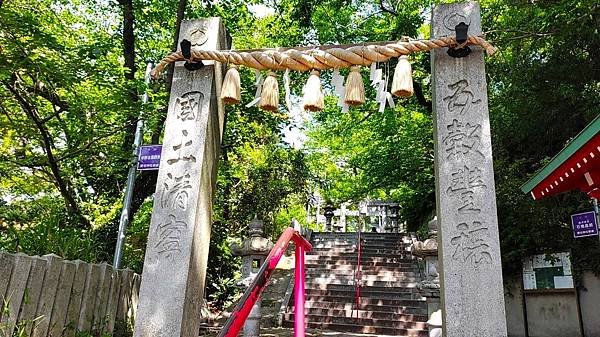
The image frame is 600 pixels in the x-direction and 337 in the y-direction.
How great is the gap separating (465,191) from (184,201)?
2.09 m

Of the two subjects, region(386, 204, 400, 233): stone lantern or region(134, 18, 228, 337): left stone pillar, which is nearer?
region(134, 18, 228, 337): left stone pillar

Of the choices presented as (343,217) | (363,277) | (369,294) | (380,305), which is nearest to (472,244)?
(380,305)

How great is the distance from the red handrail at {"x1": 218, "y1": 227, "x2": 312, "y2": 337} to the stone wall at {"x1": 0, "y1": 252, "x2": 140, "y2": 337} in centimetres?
260

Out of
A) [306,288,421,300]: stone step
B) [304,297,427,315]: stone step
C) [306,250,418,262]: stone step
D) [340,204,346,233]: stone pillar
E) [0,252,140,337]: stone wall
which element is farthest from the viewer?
[340,204,346,233]: stone pillar

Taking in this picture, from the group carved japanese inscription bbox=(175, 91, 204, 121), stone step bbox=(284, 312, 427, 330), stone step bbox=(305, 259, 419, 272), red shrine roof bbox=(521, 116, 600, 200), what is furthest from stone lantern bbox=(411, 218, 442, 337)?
stone step bbox=(305, 259, 419, 272)

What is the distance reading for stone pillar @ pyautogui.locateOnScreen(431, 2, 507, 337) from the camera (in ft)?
9.23

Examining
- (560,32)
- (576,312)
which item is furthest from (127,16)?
(576,312)

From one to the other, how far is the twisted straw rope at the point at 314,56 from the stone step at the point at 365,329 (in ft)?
21.9

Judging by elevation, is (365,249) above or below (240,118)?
below

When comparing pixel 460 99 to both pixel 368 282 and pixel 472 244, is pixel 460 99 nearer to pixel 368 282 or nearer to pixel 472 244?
pixel 472 244

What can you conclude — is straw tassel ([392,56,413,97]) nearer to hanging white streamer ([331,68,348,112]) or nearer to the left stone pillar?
hanging white streamer ([331,68,348,112])

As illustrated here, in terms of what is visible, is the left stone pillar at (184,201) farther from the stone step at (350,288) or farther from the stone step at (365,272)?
the stone step at (365,272)

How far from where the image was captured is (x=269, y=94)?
347cm

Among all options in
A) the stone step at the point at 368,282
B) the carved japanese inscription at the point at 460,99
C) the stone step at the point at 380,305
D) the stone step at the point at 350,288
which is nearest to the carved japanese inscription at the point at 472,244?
the carved japanese inscription at the point at 460,99
